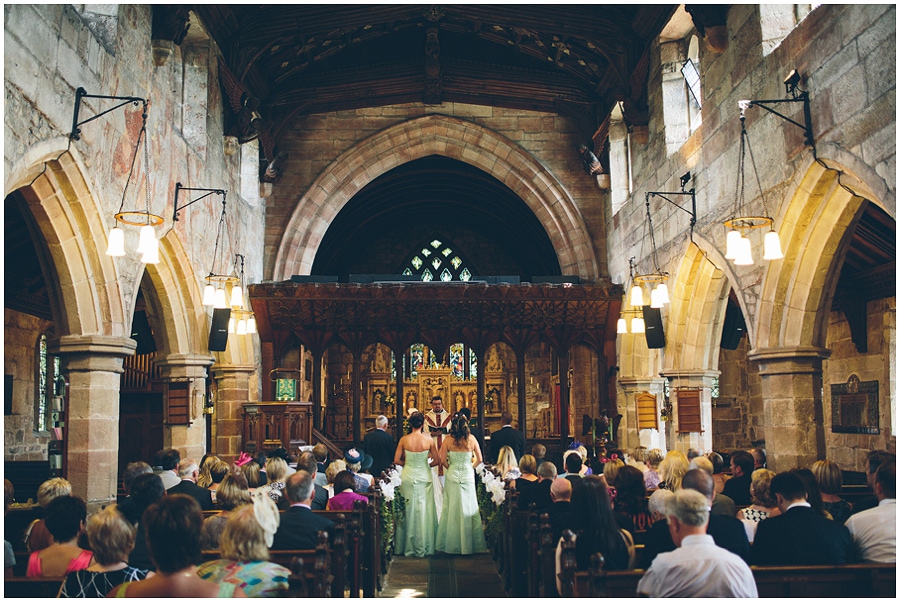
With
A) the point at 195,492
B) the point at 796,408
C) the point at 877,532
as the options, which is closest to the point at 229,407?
the point at 195,492

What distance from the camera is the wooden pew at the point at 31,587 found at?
3580mm

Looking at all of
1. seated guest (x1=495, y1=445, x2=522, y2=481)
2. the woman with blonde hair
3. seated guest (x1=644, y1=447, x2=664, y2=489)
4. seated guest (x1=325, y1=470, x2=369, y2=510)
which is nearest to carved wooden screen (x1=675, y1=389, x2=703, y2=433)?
seated guest (x1=644, y1=447, x2=664, y2=489)

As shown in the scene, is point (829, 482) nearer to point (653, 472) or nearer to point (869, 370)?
point (653, 472)

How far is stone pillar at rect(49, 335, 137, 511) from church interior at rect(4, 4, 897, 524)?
0.02m

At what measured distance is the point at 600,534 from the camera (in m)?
4.03

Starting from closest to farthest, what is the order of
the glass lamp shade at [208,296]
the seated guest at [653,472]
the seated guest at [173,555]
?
the seated guest at [173,555] < the seated guest at [653,472] < the glass lamp shade at [208,296]

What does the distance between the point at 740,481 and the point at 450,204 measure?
573 inches

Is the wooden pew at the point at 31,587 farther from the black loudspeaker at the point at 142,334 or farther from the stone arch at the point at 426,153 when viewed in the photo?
the stone arch at the point at 426,153

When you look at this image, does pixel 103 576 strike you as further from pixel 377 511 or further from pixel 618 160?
pixel 618 160

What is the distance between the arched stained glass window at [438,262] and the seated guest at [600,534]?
17.5 metres

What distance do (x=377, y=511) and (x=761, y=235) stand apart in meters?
4.74

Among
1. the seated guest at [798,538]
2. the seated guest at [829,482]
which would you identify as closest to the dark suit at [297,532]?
the seated guest at [798,538]

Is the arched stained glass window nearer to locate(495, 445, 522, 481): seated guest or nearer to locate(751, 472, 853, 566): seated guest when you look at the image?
locate(495, 445, 522, 481): seated guest

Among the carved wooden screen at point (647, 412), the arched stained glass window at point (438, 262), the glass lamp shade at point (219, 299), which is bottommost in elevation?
the carved wooden screen at point (647, 412)
